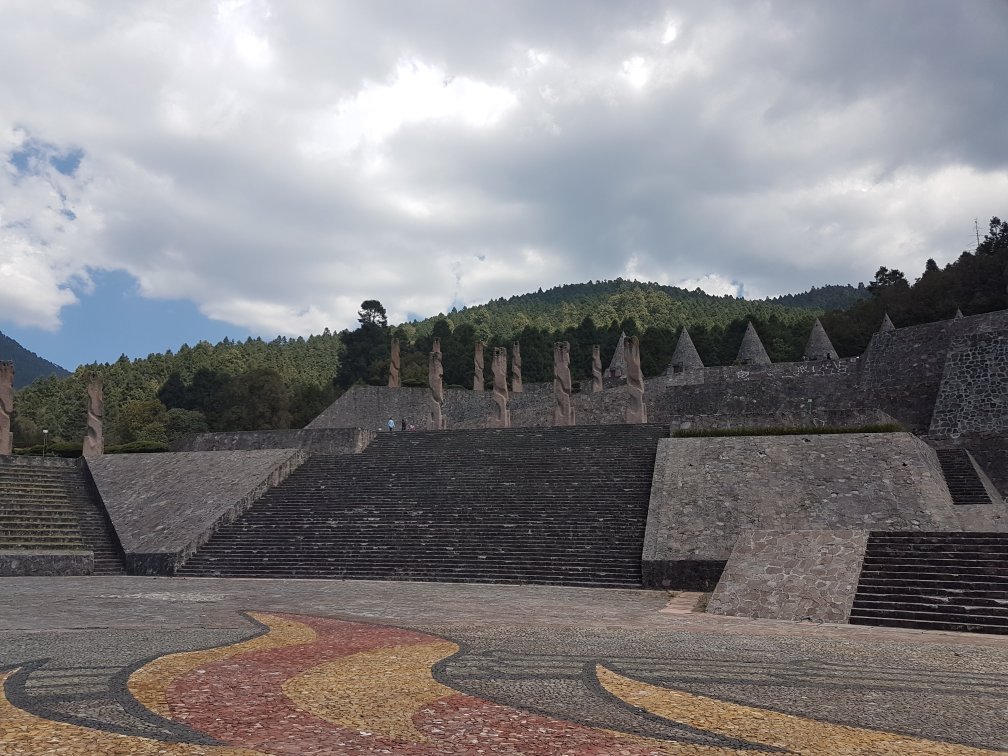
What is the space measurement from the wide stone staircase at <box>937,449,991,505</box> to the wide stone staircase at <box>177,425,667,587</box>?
23.2ft

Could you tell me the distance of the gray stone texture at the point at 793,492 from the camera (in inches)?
546

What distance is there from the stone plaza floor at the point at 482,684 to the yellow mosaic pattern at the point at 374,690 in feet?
0.07

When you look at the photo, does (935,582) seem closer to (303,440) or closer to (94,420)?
(303,440)

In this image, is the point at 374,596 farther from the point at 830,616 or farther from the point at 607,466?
the point at 607,466

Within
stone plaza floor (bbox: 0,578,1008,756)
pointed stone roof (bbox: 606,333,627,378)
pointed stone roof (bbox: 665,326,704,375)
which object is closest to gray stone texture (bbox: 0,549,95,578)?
stone plaza floor (bbox: 0,578,1008,756)

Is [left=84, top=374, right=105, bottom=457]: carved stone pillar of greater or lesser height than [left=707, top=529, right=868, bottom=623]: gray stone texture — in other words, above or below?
above

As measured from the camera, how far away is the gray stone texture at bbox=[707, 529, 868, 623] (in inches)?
380

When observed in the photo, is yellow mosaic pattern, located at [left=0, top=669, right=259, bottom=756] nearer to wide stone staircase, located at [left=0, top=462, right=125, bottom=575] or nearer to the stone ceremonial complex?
the stone ceremonial complex

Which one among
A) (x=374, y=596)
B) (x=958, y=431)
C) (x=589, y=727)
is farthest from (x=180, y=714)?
(x=958, y=431)

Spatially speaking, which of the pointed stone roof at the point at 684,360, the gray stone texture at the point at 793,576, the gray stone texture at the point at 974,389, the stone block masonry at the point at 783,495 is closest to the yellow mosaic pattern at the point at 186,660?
the gray stone texture at the point at 793,576

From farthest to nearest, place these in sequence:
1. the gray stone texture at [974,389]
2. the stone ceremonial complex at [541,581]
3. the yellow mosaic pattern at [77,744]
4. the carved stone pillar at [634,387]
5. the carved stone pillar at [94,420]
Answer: the carved stone pillar at [634,387] < the carved stone pillar at [94,420] < the gray stone texture at [974,389] < the stone ceremonial complex at [541,581] < the yellow mosaic pattern at [77,744]

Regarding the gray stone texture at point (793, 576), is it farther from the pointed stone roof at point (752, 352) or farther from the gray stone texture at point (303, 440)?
the pointed stone roof at point (752, 352)

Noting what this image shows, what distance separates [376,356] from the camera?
2505 inches

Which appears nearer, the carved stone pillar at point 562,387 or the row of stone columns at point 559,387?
the row of stone columns at point 559,387
